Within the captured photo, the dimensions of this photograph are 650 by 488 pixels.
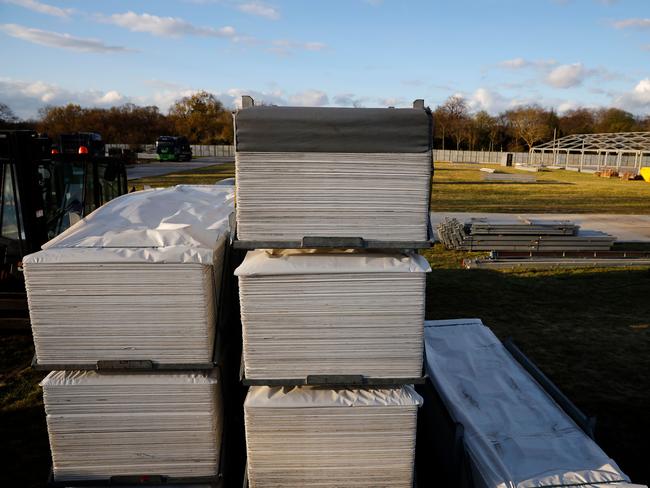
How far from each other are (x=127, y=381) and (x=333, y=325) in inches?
55.1

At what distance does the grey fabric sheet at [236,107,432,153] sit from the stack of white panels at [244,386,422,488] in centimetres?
154

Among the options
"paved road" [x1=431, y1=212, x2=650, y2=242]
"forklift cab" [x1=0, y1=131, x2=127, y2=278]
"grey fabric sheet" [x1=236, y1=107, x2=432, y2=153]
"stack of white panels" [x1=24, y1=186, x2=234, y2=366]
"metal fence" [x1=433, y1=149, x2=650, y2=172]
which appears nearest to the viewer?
"grey fabric sheet" [x1=236, y1=107, x2=432, y2=153]

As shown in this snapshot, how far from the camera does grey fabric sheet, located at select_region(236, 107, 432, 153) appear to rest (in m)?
2.99

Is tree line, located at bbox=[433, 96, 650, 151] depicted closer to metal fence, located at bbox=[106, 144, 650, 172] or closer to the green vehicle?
metal fence, located at bbox=[106, 144, 650, 172]

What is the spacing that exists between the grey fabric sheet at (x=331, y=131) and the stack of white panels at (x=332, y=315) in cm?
69

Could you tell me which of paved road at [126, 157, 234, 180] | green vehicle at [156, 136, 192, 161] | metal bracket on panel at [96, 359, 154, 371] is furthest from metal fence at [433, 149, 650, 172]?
metal bracket on panel at [96, 359, 154, 371]

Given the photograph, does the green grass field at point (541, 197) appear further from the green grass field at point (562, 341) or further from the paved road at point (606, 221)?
the green grass field at point (562, 341)

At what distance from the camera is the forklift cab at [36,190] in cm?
711

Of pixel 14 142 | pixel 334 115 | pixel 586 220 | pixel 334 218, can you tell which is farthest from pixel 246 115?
pixel 586 220

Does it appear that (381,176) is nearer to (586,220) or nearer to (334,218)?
(334,218)

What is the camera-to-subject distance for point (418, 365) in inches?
127

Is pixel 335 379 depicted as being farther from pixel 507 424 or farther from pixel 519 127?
pixel 519 127

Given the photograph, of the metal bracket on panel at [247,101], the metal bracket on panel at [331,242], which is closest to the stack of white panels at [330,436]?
the metal bracket on panel at [331,242]

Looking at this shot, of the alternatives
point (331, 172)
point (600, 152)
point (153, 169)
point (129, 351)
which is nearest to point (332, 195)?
point (331, 172)
